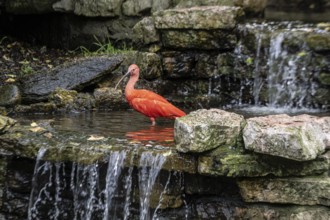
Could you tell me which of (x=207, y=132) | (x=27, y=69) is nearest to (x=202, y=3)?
(x=27, y=69)

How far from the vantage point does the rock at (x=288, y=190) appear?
427 cm

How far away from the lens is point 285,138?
160 inches

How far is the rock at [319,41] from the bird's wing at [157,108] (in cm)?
233

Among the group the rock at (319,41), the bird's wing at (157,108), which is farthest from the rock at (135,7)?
the bird's wing at (157,108)

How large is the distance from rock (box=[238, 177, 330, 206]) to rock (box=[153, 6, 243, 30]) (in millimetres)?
3796

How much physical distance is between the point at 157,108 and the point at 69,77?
2092 millimetres

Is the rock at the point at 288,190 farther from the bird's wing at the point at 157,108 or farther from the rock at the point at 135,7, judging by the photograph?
the rock at the point at 135,7

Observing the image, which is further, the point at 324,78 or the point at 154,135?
the point at 324,78

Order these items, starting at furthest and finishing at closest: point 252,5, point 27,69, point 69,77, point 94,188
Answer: point 252,5, point 27,69, point 69,77, point 94,188

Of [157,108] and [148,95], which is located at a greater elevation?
[148,95]

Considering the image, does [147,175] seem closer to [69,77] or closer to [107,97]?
[107,97]

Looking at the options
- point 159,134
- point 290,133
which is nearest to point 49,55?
point 159,134

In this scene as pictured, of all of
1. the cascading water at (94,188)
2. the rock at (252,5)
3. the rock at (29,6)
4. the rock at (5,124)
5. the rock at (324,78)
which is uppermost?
the rock at (252,5)

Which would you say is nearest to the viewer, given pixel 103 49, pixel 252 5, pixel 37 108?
pixel 37 108
